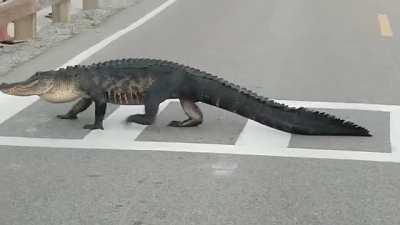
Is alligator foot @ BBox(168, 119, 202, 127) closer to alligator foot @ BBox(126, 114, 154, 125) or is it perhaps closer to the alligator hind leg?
the alligator hind leg

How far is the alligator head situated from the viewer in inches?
280

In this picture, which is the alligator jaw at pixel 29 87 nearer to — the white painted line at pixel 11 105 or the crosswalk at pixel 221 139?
the crosswalk at pixel 221 139

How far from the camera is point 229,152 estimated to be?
258 inches

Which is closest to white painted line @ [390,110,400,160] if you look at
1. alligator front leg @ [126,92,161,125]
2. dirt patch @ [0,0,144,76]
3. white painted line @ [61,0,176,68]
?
alligator front leg @ [126,92,161,125]

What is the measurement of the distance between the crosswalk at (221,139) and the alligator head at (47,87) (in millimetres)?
306

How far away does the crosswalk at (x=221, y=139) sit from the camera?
6598 mm

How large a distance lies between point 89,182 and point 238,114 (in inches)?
76.2

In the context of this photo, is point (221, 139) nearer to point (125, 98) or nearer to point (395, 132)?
point (125, 98)

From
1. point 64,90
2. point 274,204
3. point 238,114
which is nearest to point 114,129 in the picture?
point 64,90

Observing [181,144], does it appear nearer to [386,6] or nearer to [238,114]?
[238,114]

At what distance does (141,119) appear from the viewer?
721 cm

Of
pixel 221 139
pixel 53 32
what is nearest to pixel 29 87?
pixel 221 139

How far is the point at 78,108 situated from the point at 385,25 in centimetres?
841

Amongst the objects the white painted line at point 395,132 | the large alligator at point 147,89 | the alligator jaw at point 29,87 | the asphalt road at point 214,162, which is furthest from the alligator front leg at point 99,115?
the white painted line at point 395,132
